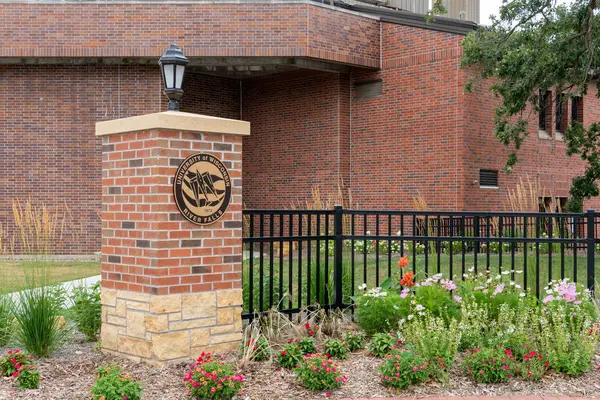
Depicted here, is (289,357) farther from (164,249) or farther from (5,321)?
(5,321)

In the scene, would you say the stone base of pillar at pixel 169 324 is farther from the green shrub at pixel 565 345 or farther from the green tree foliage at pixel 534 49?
the green tree foliage at pixel 534 49

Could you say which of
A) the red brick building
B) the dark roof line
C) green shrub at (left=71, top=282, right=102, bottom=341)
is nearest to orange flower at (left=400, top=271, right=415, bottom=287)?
green shrub at (left=71, top=282, right=102, bottom=341)

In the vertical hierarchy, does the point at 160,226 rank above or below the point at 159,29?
below

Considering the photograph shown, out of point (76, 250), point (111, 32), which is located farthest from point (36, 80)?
point (76, 250)

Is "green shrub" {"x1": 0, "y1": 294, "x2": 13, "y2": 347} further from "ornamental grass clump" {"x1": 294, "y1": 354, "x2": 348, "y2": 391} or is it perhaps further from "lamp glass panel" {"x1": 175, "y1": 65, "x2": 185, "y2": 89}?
"ornamental grass clump" {"x1": 294, "y1": 354, "x2": 348, "y2": 391}

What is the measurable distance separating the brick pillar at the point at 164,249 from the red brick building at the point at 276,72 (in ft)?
41.4

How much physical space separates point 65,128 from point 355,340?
47.8 ft

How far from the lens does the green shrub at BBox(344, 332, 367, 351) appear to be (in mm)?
6426

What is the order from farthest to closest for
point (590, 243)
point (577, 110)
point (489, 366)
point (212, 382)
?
1. point (577, 110)
2. point (590, 243)
3. point (489, 366)
4. point (212, 382)

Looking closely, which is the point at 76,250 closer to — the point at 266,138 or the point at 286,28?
the point at 266,138

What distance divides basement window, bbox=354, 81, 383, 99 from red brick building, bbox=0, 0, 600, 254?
0.04 m

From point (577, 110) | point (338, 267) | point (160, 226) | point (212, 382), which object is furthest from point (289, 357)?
point (577, 110)

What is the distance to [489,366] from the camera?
17.6 feet

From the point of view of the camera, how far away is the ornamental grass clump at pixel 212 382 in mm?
4980
